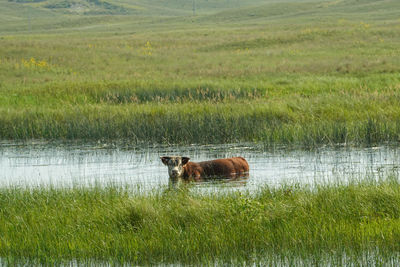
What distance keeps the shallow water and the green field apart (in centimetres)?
134

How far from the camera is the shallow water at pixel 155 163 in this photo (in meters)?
17.5

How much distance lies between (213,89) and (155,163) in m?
14.6

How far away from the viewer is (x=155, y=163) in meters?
20.9

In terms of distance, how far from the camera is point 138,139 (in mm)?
25500

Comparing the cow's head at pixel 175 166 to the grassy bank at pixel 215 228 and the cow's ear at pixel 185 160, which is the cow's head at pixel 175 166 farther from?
the grassy bank at pixel 215 228

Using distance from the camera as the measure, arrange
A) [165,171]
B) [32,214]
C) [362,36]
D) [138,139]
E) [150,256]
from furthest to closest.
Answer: [362,36] → [138,139] → [165,171] → [32,214] → [150,256]

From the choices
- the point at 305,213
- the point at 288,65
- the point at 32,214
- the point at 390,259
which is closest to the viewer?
the point at 390,259

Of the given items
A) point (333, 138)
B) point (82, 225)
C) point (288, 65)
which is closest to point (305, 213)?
point (82, 225)

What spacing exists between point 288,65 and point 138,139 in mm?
24848

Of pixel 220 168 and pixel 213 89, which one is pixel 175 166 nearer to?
pixel 220 168

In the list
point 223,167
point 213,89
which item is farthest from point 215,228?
point 213,89

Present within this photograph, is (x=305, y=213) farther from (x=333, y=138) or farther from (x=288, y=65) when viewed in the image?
(x=288, y=65)

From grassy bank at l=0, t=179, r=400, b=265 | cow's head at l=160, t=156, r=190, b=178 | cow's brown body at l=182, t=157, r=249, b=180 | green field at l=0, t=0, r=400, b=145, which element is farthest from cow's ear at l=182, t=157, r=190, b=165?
green field at l=0, t=0, r=400, b=145

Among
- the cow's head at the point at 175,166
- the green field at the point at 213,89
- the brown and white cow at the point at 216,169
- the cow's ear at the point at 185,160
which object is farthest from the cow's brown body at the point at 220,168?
the green field at the point at 213,89
